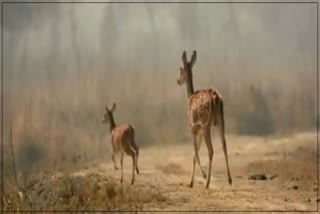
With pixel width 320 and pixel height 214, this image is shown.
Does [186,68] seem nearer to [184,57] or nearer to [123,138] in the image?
[184,57]

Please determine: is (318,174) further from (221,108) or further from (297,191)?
(221,108)

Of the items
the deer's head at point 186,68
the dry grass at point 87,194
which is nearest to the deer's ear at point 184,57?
the deer's head at point 186,68

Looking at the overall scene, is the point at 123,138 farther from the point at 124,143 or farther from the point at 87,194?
the point at 87,194

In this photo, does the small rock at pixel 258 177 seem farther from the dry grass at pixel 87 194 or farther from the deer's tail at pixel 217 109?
the dry grass at pixel 87 194

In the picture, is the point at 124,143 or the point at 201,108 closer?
the point at 201,108

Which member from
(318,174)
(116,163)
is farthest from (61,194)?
(318,174)

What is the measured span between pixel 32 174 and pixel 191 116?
12.2 feet

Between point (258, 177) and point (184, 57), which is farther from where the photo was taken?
point (258, 177)

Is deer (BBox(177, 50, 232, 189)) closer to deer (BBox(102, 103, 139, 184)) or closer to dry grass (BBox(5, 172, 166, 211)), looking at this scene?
dry grass (BBox(5, 172, 166, 211))

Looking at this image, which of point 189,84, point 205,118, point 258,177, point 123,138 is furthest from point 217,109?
point 123,138

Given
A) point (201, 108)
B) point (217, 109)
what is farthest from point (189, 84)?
point (217, 109)

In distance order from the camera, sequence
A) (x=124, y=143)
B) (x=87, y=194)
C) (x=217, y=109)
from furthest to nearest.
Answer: (x=124, y=143)
(x=217, y=109)
(x=87, y=194)

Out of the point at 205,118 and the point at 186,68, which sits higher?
the point at 186,68

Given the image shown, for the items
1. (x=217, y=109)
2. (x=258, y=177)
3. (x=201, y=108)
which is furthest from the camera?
(x=258, y=177)
